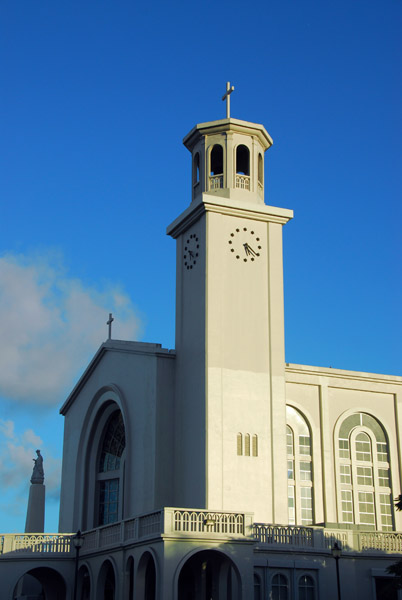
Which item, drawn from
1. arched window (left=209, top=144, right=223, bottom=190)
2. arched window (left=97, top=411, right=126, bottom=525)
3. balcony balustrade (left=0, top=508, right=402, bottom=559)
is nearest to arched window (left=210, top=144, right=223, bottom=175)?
arched window (left=209, top=144, right=223, bottom=190)

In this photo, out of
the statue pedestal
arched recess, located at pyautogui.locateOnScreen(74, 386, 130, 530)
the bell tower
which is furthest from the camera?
the statue pedestal

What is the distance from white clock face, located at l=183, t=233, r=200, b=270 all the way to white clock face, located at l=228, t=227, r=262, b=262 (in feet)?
4.44

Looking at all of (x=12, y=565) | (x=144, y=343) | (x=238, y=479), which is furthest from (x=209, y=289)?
(x=12, y=565)

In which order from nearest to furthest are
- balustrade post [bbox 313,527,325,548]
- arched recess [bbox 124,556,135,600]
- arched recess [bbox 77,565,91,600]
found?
arched recess [bbox 124,556,135,600] < balustrade post [bbox 313,527,325,548] < arched recess [bbox 77,565,91,600]

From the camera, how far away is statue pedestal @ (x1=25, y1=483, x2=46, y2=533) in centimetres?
3769

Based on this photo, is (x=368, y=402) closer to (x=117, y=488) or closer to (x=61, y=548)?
(x=117, y=488)

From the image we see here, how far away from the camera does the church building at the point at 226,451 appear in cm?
2569

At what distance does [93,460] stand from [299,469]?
370 inches

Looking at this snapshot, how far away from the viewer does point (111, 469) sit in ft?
120

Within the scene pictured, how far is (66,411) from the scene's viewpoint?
133 ft

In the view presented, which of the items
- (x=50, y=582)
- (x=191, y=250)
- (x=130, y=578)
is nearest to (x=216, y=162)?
(x=191, y=250)

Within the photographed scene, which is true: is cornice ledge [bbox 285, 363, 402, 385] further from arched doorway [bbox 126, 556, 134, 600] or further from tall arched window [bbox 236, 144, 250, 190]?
arched doorway [bbox 126, 556, 134, 600]

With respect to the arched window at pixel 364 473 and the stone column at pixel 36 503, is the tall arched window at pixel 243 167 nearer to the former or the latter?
the arched window at pixel 364 473

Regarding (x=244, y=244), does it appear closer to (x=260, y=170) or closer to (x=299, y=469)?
(x=260, y=170)
